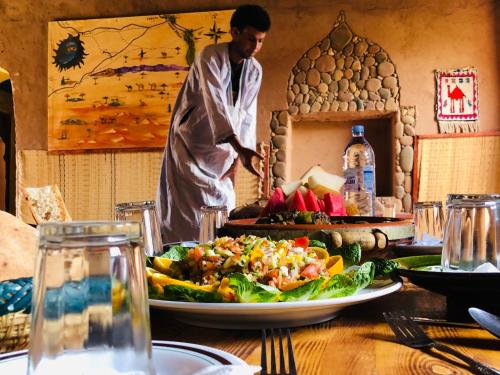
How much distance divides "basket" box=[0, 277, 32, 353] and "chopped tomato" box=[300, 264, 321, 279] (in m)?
0.34

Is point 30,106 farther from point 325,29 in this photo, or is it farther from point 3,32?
point 325,29

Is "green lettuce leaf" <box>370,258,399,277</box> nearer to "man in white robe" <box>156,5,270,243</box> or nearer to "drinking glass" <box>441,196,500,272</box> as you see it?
"drinking glass" <box>441,196,500,272</box>

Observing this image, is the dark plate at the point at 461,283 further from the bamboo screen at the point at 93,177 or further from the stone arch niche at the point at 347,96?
the bamboo screen at the point at 93,177

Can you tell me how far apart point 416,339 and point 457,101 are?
14.9 feet

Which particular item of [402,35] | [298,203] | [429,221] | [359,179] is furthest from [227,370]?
[402,35]

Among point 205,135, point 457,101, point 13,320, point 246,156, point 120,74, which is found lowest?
point 13,320

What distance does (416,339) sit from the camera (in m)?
0.56

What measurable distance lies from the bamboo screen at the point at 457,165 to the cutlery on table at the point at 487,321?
4.28 metres

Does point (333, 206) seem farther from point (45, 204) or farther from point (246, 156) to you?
point (45, 204)

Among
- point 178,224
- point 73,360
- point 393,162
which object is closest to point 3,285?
point 73,360

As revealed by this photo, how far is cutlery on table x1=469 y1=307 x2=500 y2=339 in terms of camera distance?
22.8 inches

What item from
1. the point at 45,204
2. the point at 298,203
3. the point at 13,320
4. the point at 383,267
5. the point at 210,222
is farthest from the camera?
the point at 45,204

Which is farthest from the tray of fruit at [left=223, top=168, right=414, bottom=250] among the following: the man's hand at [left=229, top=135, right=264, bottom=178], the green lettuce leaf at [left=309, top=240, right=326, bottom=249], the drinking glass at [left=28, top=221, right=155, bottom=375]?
the man's hand at [left=229, top=135, right=264, bottom=178]

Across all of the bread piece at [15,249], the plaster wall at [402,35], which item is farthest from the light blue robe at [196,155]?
the plaster wall at [402,35]
